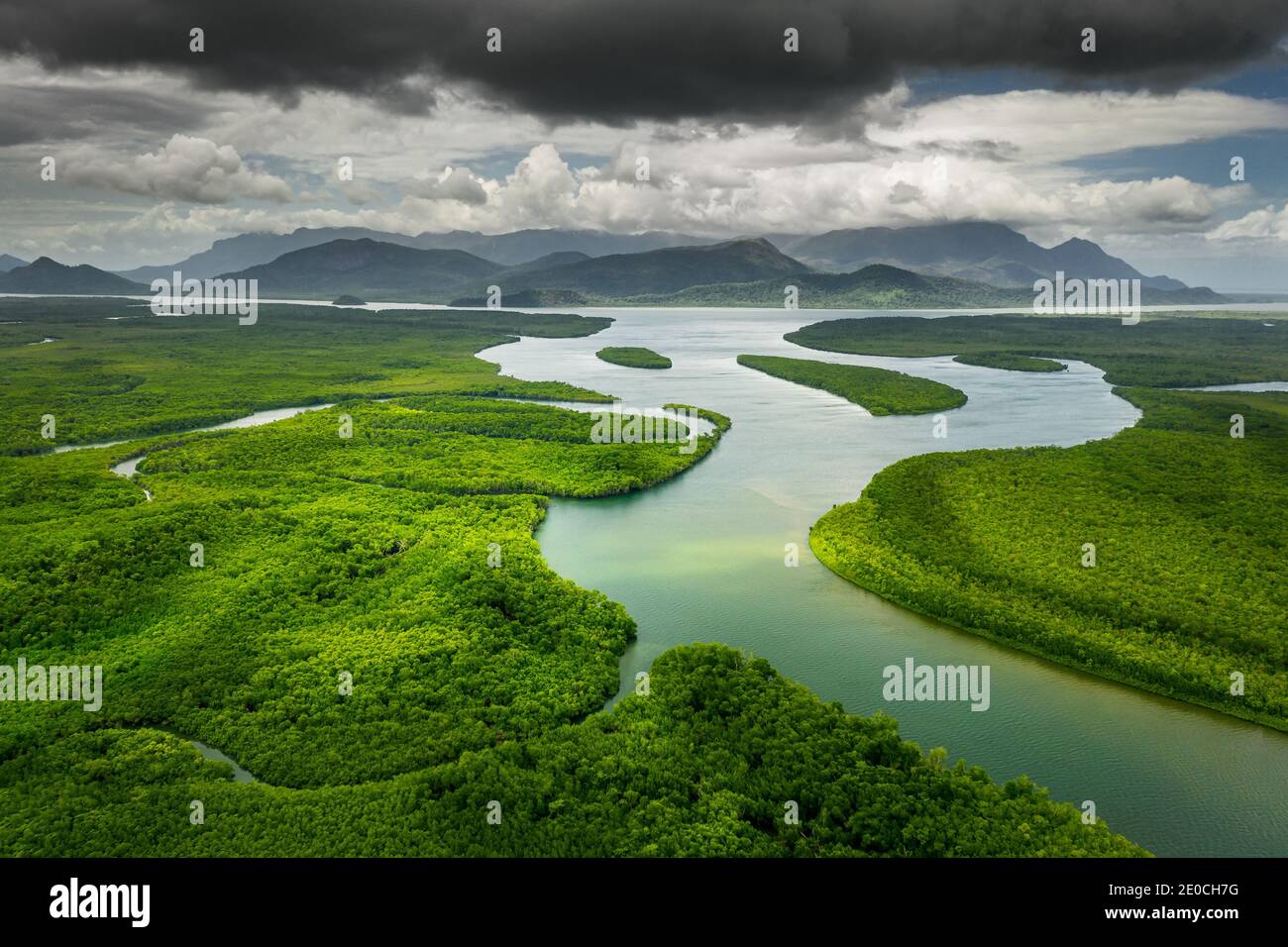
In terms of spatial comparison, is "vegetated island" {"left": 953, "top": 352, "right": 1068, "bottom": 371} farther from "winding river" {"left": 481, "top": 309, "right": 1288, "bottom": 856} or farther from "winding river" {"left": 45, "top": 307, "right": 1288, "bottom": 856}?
"winding river" {"left": 45, "top": 307, "right": 1288, "bottom": 856}

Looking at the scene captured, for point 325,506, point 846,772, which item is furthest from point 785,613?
point 325,506

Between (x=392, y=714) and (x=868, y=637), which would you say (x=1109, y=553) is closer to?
(x=868, y=637)

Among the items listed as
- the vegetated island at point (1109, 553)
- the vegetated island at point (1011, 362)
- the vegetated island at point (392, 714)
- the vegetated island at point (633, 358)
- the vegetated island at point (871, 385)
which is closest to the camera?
the vegetated island at point (392, 714)

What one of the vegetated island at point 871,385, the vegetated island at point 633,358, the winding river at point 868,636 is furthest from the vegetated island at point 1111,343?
the winding river at point 868,636

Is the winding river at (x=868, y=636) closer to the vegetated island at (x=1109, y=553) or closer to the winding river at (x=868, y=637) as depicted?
the winding river at (x=868, y=637)

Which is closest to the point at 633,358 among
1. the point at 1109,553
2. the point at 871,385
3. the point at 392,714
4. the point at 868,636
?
the point at 871,385
